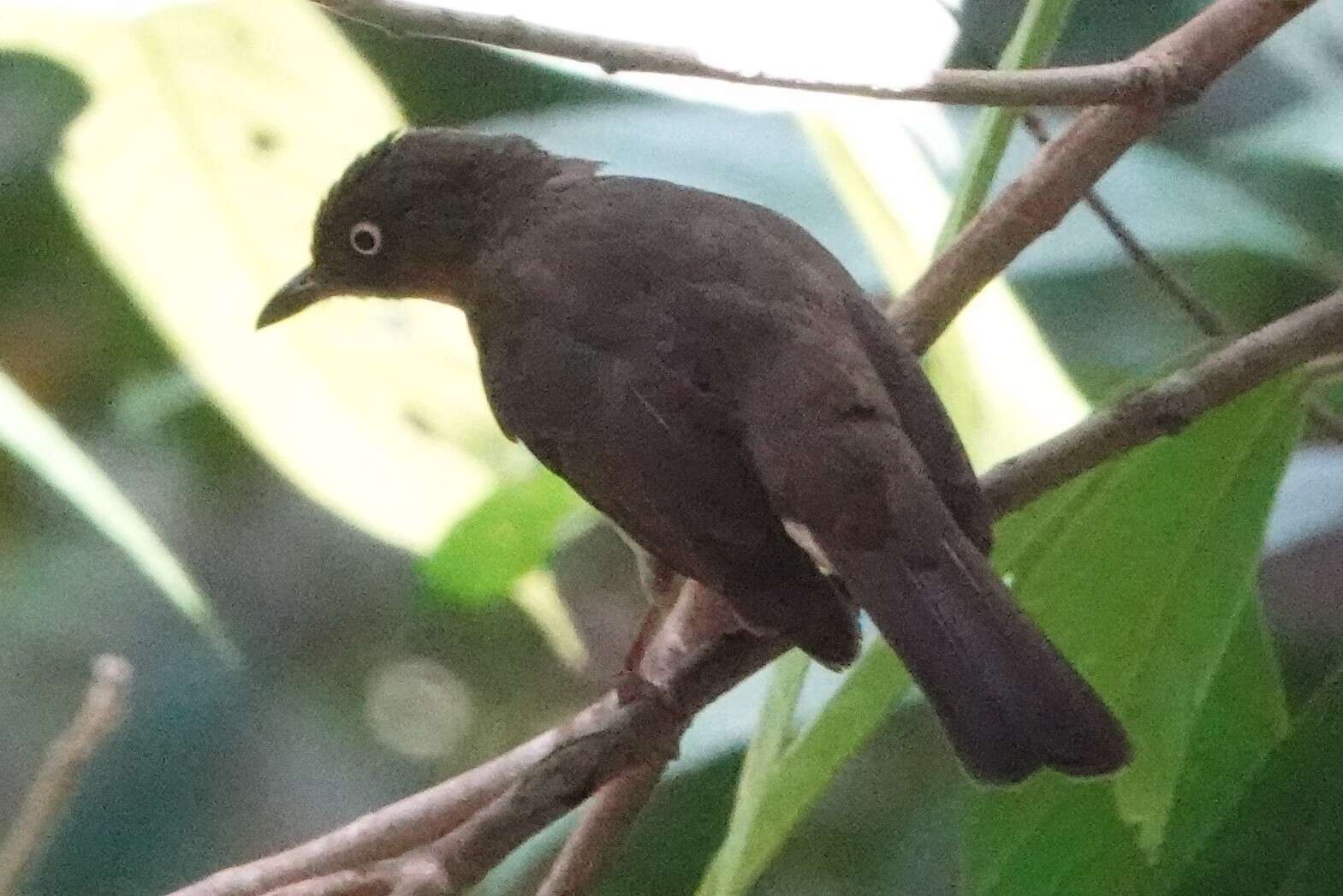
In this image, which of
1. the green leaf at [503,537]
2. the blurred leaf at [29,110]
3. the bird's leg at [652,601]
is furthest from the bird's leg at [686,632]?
the blurred leaf at [29,110]

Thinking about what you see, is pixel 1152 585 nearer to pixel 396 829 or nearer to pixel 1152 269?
pixel 1152 269

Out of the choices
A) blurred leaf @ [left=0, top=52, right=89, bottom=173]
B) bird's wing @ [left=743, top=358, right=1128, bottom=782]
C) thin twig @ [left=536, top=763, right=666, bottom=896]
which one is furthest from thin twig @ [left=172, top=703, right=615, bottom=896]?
blurred leaf @ [left=0, top=52, right=89, bottom=173]

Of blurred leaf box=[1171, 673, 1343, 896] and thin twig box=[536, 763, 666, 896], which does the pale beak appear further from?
blurred leaf box=[1171, 673, 1343, 896]

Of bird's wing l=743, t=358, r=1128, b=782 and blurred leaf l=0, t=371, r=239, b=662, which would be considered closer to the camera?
bird's wing l=743, t=358, r=1128, b=782

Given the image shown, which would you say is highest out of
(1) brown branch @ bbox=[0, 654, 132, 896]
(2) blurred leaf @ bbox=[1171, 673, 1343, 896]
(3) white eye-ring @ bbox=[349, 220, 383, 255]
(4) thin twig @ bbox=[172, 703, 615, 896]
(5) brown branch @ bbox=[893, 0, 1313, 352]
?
(3) white eye-ring @ bbox=[349, 220, 383, 255]

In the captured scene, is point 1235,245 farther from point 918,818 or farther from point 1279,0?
point 918,818

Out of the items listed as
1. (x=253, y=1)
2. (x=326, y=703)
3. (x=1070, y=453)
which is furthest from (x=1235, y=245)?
(x=326, y=703)

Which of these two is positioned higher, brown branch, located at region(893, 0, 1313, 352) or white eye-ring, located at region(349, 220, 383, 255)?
white eye-ring, located at region(349, 220, 383, 255)

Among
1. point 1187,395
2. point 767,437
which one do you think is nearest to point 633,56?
point 767,437

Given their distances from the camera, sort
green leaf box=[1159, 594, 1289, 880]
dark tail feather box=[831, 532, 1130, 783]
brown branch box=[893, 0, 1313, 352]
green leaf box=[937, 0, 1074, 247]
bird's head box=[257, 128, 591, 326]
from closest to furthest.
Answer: dark tail feather box=[831, 532, 1130, 783] → brown branch box=[893, 0, 1313, 352] → green leaf box=[937, 0, 1074, 247] → green leaf box=[1159, 594, 1289, 880] → bird's head box=[257, 128, 591, 326]
